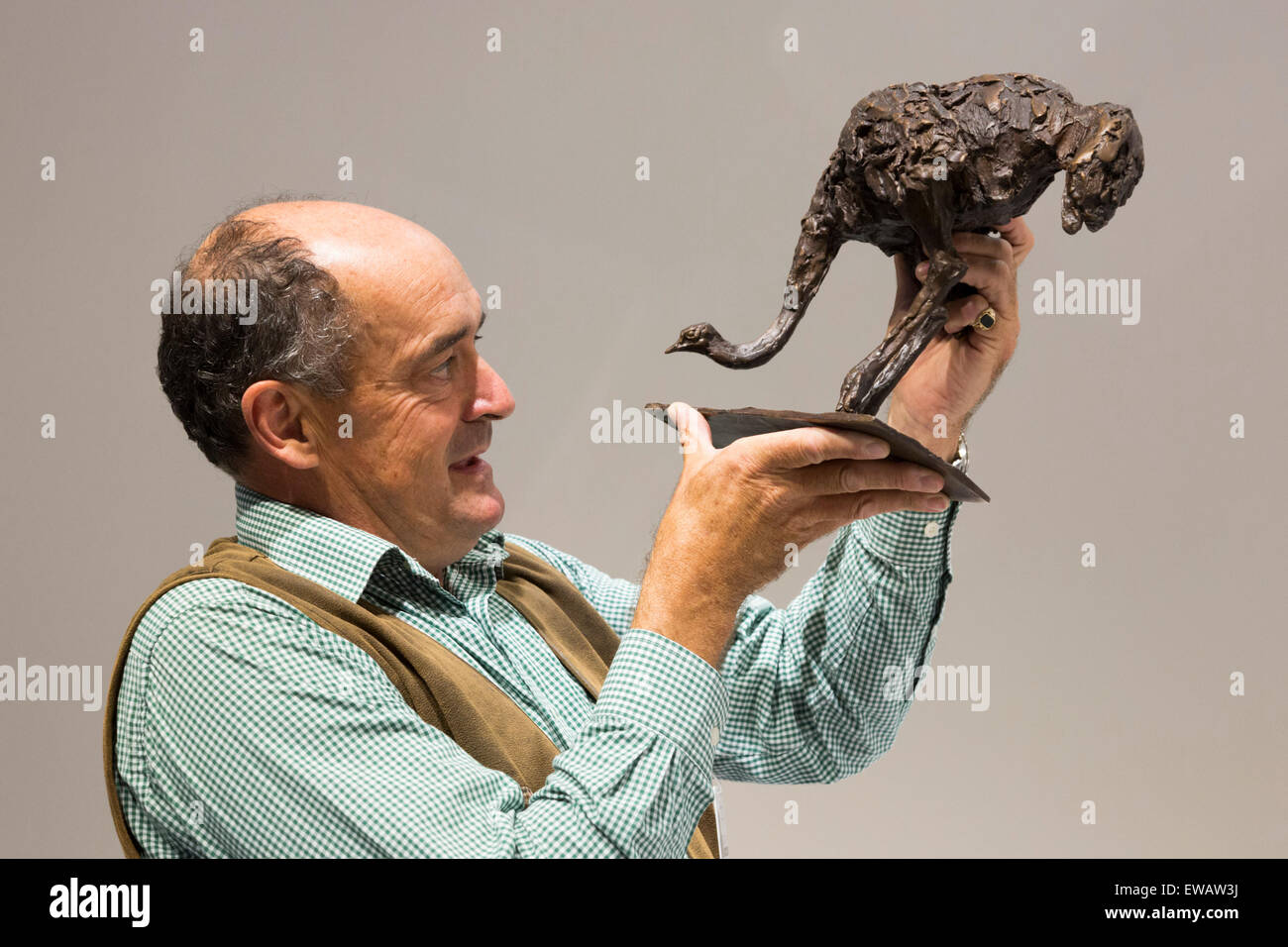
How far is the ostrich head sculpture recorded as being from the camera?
5.07ft

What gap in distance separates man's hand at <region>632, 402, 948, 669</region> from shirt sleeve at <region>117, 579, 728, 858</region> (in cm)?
5

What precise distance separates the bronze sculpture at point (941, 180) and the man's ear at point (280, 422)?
50 centimetres

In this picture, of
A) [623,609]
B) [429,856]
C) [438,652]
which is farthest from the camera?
[623,609]

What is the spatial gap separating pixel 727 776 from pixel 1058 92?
1.23 m

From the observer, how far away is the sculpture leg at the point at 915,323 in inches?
65.2

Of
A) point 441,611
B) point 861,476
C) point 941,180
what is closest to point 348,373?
point 441,611

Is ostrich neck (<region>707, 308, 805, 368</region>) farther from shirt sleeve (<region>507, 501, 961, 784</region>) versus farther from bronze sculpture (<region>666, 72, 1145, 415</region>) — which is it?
shirt sleeve (<region>507, 501, 961, 784</region>)

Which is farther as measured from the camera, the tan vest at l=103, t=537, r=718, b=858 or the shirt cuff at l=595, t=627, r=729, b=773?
the tan vest at l=103, t=537, r=718, b=858

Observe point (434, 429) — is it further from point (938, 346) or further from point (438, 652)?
point (938, 346)

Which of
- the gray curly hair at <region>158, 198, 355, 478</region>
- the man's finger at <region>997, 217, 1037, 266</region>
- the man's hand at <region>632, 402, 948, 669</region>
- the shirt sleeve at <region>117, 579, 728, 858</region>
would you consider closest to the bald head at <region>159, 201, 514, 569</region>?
the gray curly hair at <region>158, 198, 355, 478</region>

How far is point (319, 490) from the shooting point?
1785 millimetres

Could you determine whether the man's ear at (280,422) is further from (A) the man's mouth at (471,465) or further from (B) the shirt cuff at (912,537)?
(B) the shirt cuff at (912,537)

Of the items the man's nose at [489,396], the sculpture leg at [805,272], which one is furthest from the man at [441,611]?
the sculpture leg at [805,272]

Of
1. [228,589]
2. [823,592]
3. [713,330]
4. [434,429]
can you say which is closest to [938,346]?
[713,330]
